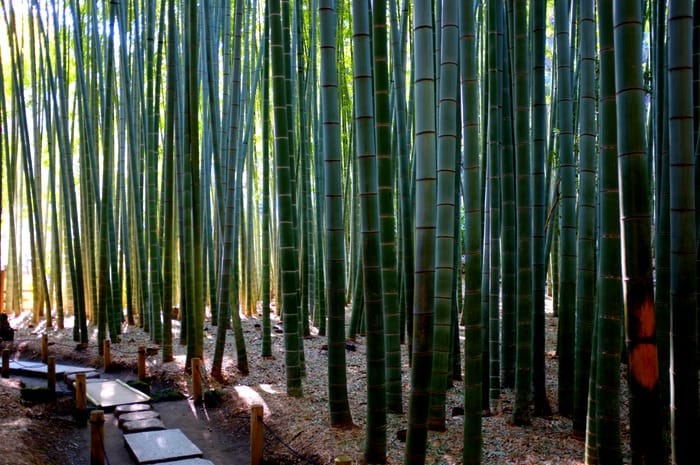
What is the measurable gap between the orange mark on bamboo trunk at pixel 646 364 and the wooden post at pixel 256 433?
2163 mm

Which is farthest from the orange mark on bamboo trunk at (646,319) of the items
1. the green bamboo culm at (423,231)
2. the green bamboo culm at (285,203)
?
the green bamboo culm at (285,203)

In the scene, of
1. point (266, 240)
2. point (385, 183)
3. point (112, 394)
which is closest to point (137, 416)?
point (112, 394)

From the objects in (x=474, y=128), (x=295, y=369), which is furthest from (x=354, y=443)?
(x=474, y=128)

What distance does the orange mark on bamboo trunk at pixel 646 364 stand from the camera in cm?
200

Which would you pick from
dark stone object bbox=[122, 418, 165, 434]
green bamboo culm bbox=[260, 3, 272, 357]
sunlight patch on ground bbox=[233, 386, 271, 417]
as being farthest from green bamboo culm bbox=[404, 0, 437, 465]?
green bamboo culm bbox=[260, 3, 272, 357]

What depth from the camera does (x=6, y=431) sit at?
396cm

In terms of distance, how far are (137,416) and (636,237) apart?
380 centimetres

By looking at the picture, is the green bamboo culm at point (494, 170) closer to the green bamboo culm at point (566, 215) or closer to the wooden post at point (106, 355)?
the green bamboo culm at point (566, 215)

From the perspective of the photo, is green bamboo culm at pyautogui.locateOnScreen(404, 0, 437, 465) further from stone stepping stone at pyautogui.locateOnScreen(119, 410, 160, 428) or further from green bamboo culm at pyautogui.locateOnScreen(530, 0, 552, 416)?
stone stepping stone at pyautogui.locateOnScreen(119, 410, 160, 428)

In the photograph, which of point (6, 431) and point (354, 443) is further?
point (6, 431)

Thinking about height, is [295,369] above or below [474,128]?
below

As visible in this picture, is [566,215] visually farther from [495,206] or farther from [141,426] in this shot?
[141,426]

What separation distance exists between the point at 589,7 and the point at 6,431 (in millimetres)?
4112

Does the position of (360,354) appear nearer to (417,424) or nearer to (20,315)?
(417,424)
